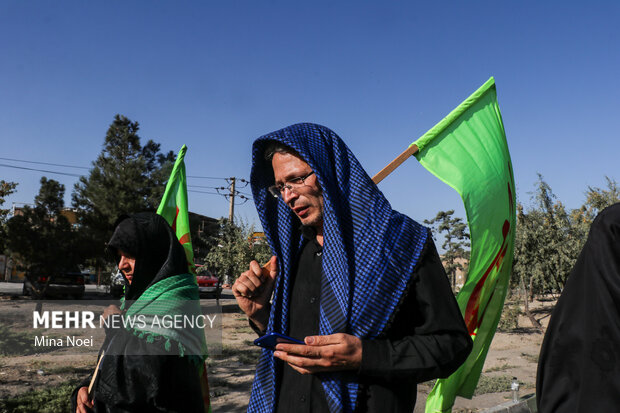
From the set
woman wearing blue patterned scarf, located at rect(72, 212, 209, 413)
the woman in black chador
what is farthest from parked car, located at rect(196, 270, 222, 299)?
the woman in black chador

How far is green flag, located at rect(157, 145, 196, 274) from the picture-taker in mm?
4728

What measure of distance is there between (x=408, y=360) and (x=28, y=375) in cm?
818

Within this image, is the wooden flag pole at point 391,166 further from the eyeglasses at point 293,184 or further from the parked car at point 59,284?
the parked car at point 59,284

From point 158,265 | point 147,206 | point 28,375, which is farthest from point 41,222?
point 158,265

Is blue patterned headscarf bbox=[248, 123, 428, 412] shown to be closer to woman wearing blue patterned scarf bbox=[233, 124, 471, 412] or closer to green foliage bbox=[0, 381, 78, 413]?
woman wearing blue patterned scarf bbox=[233, 124, 471, 412]

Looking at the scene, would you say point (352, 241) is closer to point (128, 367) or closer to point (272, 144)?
point (272, 144)

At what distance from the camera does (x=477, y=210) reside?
3648mm

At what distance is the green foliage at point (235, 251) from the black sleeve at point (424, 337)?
16.7 metres

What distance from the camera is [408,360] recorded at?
1.46 m

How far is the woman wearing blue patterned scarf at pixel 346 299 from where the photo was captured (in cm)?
145

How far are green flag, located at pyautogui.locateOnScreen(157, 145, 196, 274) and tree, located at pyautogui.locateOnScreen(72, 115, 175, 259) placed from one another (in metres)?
20.4

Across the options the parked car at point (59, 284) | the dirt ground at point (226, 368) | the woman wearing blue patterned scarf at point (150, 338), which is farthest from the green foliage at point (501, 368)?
the parked car at point (59, 284)

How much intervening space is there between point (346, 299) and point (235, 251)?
18.1 m

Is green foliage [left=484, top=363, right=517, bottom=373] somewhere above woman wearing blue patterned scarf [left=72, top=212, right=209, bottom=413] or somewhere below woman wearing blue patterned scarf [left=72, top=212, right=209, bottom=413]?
below
